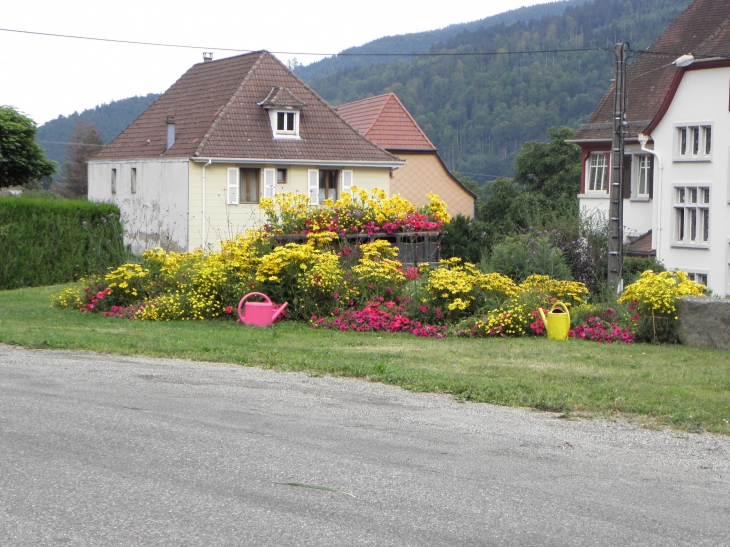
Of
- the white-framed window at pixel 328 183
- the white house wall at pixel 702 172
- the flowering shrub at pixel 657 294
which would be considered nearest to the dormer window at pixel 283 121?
the white-framed window at pixel 328 183

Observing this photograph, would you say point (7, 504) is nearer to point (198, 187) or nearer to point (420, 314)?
point (420, 314)

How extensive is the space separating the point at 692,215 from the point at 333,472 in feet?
102

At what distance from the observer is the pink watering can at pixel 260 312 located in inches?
602

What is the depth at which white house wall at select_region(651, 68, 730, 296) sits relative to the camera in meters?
33.1

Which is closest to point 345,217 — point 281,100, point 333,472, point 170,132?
point 333,472

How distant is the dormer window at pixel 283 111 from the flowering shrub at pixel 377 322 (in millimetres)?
25278

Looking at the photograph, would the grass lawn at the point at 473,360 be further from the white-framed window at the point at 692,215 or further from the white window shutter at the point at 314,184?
the white window shutter at the point at 314,184

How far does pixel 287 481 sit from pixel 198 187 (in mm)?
32476

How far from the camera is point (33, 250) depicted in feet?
87.4

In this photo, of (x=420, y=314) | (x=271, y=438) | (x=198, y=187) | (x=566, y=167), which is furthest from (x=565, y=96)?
(x=271, y=438)

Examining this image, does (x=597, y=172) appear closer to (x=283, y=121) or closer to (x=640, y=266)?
(x=283, y=121)

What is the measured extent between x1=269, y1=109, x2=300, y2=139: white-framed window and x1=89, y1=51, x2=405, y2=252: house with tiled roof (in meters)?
0.04

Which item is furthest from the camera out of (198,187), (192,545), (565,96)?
(565,96)

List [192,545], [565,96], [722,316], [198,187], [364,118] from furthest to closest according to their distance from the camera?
[565,96] < [364,118] < [198,187] < [722,316] < [192,545]
